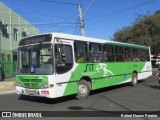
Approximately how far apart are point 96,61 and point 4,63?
545 inches

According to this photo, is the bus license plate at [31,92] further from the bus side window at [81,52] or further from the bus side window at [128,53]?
the bus side window at [128,53]

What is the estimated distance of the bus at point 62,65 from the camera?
38.0ft

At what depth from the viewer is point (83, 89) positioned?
13.4 m

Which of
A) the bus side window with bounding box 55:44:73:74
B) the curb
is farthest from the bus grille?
the curb

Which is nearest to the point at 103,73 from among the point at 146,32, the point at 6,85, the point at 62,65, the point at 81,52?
the point at 81,52

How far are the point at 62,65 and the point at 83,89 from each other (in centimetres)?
205

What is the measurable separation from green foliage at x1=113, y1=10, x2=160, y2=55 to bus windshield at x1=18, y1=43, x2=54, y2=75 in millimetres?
36064

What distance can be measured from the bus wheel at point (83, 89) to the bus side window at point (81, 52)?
3.22 feet

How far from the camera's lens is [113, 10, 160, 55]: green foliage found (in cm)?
4681

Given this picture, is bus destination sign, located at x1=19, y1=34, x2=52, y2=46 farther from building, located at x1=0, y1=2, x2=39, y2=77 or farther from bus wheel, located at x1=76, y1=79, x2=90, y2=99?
building, located at x1=0, y1=2, x2=39, y2=77

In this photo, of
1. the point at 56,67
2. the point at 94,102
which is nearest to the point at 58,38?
the point at 56,67

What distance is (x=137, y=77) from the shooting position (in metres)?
19.7

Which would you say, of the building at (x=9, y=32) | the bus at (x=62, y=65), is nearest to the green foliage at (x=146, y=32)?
the building at (x=9, y=32)

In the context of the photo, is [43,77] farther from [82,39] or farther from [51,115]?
[82,39]
